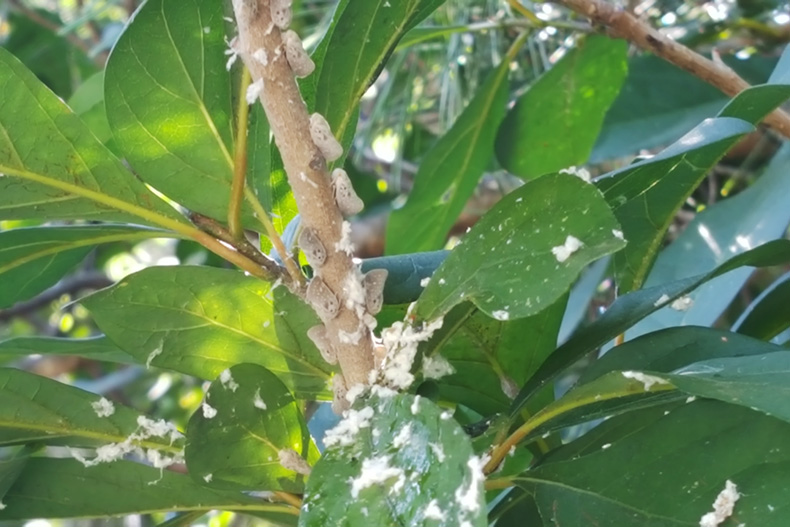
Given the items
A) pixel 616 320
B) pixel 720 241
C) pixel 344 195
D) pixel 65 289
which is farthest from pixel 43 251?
pixel 65 289

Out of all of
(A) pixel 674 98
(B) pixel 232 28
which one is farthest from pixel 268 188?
(A) pixel 674 98

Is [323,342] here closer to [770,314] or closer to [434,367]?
[434,367]

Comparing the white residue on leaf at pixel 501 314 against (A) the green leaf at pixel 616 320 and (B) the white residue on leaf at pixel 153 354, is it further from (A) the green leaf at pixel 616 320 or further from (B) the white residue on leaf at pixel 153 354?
(B) the white residue on leaf at pixel 153 354

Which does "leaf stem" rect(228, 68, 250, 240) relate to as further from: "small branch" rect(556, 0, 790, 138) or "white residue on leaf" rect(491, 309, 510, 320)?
"small branch" rect(556, 0, 790, 138)

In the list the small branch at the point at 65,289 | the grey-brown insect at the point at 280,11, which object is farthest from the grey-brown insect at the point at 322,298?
the small branch at the point at 65,289

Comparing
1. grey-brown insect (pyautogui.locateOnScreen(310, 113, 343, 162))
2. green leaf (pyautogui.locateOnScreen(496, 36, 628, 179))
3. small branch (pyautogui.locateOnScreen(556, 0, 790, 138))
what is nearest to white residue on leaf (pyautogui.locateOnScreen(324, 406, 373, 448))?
grey-brown insect (pyautogui.locateOnScreen(310, 113, 343, 162))

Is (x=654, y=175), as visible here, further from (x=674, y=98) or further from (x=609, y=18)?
(x=674, y=98)
